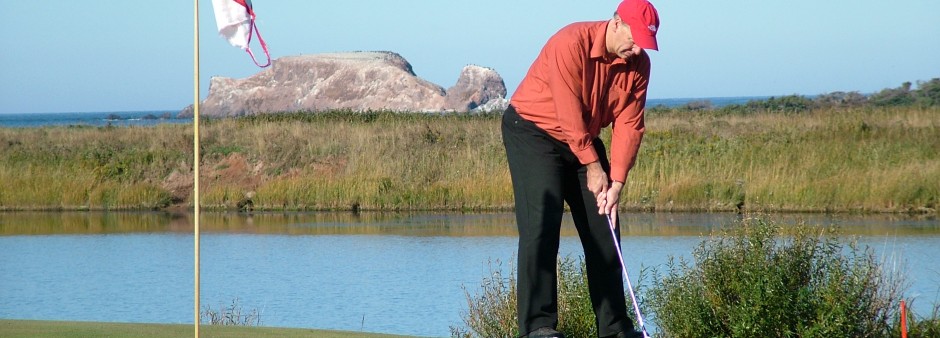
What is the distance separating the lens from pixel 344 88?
3632 inches

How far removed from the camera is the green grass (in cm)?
694

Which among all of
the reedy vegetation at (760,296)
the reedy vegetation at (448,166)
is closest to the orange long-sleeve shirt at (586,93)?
the reedy vegetation at (760,296)

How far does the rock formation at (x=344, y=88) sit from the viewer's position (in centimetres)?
8644

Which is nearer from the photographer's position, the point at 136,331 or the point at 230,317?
the point at 136,331

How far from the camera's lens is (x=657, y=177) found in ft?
74.5

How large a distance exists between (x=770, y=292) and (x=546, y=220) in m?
1.69

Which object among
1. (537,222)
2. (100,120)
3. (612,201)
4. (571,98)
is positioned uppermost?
(571,98)

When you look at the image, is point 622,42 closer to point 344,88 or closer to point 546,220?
point 546,220

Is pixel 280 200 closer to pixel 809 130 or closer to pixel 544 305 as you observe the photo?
pixel 809 130

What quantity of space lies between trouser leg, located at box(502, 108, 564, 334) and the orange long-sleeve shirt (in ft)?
0.35

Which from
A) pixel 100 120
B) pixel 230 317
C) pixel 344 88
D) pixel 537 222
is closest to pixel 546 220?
pixel 537 222

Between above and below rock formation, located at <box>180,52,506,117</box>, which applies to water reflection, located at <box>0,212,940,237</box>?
below

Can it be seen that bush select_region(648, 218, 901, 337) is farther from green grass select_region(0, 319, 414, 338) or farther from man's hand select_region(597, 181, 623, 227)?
green grass select_region(0, 319, 414, 338)

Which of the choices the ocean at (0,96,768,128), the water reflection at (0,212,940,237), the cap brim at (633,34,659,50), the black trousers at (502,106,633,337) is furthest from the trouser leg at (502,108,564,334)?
the ocean at (0,96,768,128)
